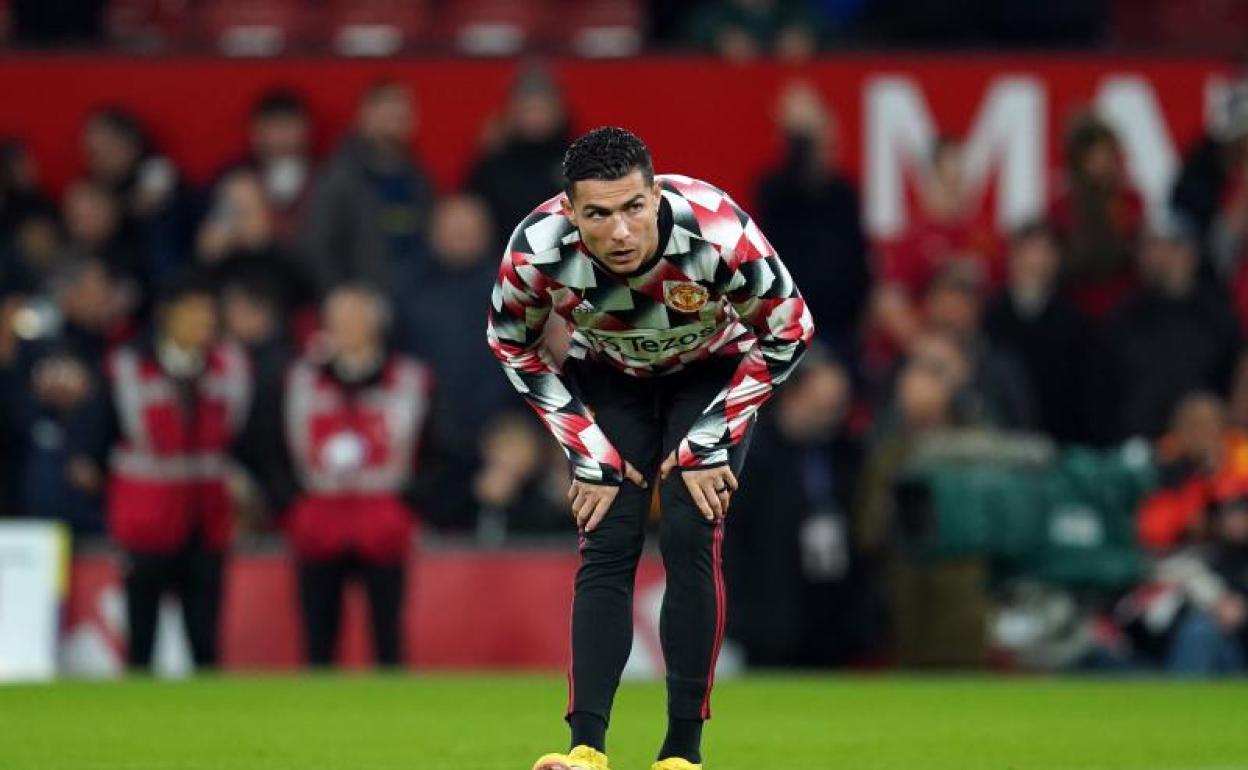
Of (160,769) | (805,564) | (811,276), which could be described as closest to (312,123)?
(811,276)

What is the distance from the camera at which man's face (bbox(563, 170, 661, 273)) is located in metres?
7.18

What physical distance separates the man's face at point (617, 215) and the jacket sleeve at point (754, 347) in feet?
1.06

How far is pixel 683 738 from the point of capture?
7.60 m

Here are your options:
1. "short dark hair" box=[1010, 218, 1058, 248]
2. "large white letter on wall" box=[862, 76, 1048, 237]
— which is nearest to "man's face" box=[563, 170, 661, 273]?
"short dark hair" box=[1010, 218, 1058, 248]

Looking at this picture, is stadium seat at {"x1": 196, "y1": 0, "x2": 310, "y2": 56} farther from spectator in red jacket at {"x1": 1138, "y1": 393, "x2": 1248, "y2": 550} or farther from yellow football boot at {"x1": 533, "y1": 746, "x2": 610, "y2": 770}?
yellow football boot at {"x1": 533, "y1": 746, "x2": 610, "y2": 770}

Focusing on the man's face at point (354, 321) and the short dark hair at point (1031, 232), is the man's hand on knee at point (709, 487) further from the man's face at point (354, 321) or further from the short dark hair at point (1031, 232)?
the short dark hair at point (1031, 232)

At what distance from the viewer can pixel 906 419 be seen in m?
15.0

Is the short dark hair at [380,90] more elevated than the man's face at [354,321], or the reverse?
the short dark hair at [380,90]

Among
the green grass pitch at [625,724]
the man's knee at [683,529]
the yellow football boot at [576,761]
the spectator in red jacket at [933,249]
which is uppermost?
the spectator in red jacket at [933,249]

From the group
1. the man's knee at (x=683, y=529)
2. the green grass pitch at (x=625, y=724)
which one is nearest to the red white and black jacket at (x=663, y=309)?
the man's knee at (x=683, y=529)

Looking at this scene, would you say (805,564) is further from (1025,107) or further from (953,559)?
(1025,107)

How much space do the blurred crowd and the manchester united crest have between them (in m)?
10.2

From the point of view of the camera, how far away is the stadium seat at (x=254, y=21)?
1800 cm

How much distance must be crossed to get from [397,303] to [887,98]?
393cm
